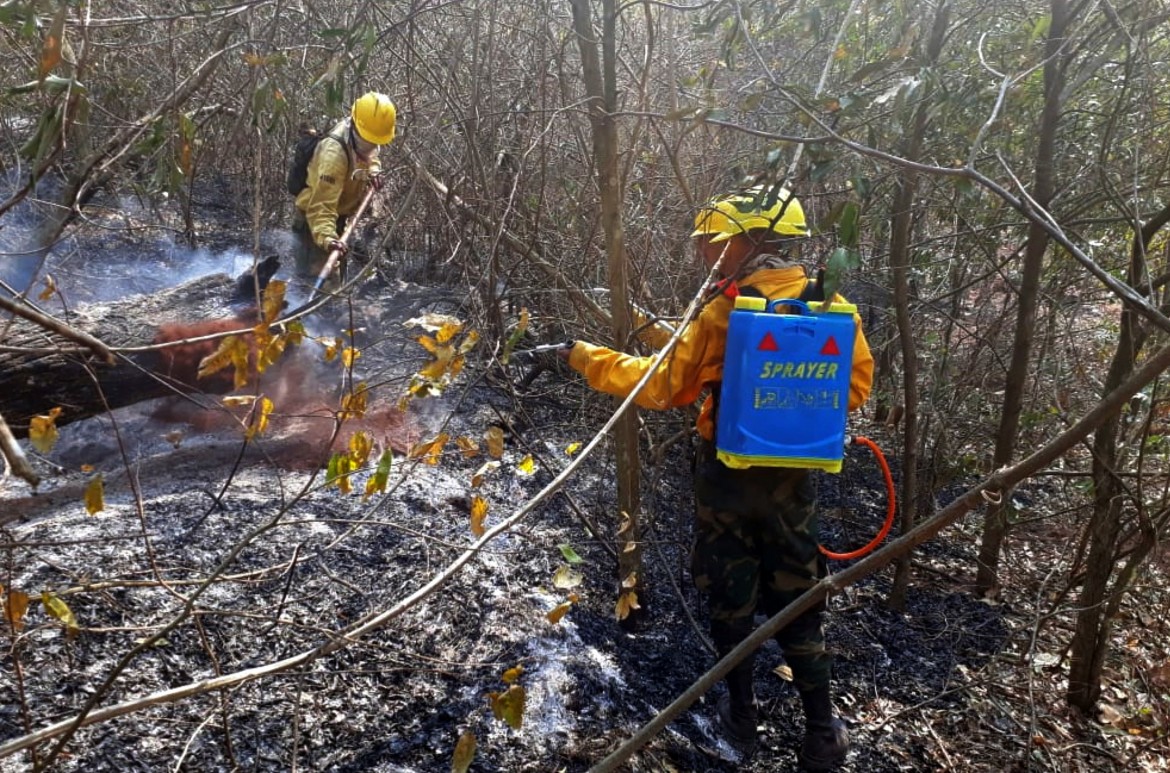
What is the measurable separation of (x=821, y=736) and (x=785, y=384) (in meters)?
1.34

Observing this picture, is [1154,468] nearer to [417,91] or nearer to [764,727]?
[764,727]

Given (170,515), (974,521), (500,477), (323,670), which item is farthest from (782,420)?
(974,521)

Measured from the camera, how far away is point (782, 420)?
2.78 m

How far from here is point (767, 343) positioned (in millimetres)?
2693

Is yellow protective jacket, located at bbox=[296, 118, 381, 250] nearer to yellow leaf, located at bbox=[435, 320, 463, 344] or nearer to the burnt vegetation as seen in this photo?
the burnt vegetation

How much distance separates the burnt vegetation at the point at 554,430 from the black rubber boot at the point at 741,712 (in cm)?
8

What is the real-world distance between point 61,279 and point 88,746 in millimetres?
4082

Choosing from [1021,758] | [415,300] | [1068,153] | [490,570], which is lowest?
[1021,758]

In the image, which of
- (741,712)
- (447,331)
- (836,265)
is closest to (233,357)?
(447,331)

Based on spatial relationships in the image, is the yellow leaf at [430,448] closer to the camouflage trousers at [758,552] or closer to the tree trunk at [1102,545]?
the camouflage trousers at [758,552]

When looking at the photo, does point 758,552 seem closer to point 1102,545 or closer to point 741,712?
point 741,712

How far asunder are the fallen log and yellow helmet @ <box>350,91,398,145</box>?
117 centimetres

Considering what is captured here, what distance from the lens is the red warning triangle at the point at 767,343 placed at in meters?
2.69

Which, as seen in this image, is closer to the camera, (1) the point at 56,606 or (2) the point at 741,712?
(1) the point at 56,606
